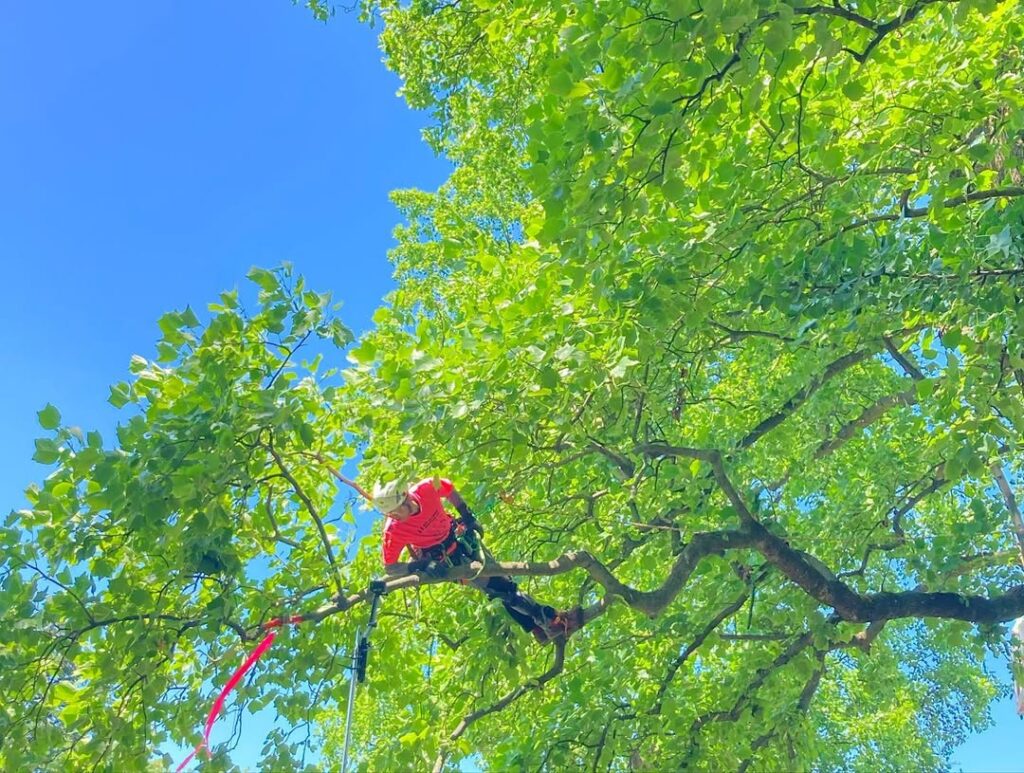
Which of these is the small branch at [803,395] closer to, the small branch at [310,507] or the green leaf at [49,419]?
the small branch at [310,507]

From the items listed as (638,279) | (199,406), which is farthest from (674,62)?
(199,406)

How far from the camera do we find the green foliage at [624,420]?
4133 mm

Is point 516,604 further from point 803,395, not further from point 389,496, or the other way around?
point 803,395

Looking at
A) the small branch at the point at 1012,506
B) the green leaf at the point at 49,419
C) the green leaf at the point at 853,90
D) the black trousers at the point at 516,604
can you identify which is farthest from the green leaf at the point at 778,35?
the small branch at the point at 1012,506

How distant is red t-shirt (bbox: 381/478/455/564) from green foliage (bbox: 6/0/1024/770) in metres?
0.27

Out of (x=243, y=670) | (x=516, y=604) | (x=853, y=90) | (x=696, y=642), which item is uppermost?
(x=853, y=90)

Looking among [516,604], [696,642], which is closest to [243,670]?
[516,604]

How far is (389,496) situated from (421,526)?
44 centimetres

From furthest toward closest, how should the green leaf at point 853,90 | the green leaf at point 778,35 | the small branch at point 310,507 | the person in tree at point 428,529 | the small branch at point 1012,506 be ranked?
the small branch at point 1012,506 < the person in tree at point 428,529 < the small branch at point 310,507 < the green leaf at point 853,90 < the green leaf at point 778,35

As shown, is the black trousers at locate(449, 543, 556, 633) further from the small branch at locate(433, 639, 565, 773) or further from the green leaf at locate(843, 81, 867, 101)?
the green leaf at locate(843, 81, 867, 101)

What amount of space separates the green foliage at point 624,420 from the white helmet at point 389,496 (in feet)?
0.45

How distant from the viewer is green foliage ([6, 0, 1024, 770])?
413cm

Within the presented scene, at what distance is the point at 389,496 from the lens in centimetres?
513

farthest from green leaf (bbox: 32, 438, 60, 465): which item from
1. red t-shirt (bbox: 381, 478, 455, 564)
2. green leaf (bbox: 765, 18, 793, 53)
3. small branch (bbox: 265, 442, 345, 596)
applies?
green leaf (bbox: 765, 18, 793, 53)
